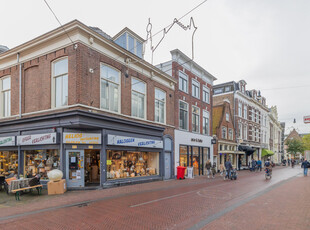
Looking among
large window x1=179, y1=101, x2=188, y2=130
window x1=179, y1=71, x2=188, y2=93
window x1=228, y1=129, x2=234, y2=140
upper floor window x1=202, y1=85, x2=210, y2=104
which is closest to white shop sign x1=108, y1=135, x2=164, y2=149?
large window x1=179, y1=101, x2=188, y2=130

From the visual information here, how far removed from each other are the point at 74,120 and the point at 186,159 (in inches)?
523

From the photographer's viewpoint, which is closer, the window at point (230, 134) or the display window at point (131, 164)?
the display window at point (131, 164)

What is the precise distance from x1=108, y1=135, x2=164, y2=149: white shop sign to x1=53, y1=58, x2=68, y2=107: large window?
3.34 meters

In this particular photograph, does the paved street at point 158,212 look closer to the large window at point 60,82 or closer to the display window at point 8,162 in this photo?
the large window at point 60,82

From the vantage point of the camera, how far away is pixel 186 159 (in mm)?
22500

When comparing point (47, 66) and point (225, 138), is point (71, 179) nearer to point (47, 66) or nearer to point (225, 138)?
point (47, 66)

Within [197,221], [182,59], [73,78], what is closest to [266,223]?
[197,221]

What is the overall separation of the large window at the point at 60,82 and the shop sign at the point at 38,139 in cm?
183

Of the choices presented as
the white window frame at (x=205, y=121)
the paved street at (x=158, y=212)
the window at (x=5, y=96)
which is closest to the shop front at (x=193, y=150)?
the white window frame at (x=205, y=121)

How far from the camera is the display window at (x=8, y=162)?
15.1 m

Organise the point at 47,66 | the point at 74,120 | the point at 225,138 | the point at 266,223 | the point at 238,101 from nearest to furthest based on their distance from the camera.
Result: 1. the point at 266,223
2. the point at 74,120
3. the point at 47,66
4. the point at 225,138
5. the point at 238,101

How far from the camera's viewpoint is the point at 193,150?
23.8 metres

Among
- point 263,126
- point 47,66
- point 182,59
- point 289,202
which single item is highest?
point 182,59

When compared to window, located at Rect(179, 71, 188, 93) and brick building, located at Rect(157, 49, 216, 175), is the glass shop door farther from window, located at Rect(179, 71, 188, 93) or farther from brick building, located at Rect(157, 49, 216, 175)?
window, located at Rect(179, 71, 188, 93)
